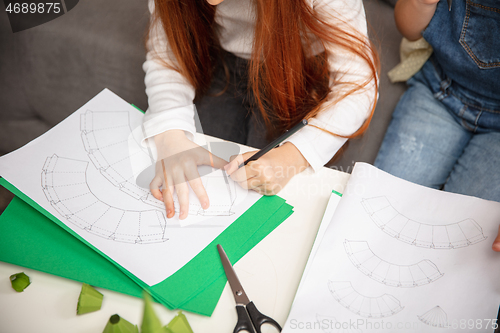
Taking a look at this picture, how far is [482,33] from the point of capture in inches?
24.6

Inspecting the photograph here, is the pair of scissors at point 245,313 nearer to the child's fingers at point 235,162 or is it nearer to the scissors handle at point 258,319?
the scissors handle at point 258,319

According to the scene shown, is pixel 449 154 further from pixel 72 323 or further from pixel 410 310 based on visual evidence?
pixel 72 323

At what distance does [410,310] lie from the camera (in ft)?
1.19

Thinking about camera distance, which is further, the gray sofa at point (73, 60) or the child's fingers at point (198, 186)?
the gray sofa at point (73, 60)

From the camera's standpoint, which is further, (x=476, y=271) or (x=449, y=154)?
(x=449, y=154)

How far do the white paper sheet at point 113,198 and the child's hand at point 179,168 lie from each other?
0.01 metres

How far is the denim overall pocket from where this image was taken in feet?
1.99

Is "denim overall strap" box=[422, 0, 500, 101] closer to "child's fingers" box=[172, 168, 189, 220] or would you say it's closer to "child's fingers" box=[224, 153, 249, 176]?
"child's fingers" box=[224, 153, 249, 176]

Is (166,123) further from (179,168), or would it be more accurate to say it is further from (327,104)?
(327,104)

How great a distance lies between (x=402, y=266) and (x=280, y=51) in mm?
383

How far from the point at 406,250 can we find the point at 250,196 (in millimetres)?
220

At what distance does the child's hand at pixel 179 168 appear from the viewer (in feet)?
1.53

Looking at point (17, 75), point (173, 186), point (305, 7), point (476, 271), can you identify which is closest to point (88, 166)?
point (173, 186)

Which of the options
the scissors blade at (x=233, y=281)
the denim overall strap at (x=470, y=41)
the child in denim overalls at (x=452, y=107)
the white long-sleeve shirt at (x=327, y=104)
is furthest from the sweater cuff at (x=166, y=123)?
the denim overall strap at (x=470, y=41)
